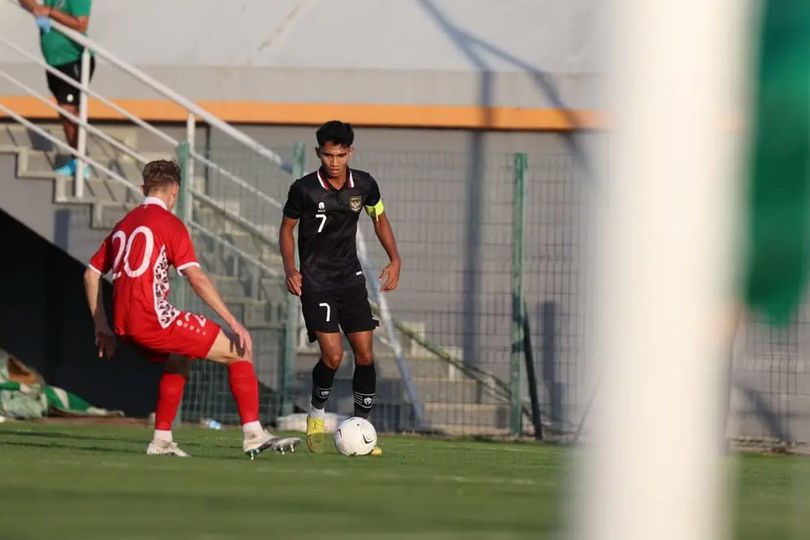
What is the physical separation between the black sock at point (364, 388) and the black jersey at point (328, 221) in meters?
0.58

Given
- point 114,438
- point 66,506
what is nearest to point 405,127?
point 114,438

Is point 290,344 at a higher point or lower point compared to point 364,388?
higher

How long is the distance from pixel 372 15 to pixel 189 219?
183 inches

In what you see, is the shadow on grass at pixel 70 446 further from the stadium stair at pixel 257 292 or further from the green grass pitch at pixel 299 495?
the stadium stair at pixel 257 292

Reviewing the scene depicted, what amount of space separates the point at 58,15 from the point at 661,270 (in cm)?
1522

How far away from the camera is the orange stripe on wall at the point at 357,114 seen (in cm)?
1912

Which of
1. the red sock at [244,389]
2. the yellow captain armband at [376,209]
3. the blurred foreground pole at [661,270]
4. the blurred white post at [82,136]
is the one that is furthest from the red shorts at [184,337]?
the blurred foreground pole at [661,270]

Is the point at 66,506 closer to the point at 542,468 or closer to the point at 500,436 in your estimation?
the point at 542,468

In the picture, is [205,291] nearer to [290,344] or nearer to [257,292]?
[290,344]

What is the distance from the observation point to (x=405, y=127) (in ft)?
63.7

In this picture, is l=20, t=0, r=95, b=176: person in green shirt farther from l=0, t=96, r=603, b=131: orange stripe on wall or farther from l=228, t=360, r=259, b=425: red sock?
l=228, t=360, r=259, b=425: red sock

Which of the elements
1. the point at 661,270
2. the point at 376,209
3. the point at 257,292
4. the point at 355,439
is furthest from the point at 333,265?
the point at 661,270

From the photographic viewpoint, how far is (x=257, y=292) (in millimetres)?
17469

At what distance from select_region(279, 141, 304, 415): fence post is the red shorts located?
658 centimetres
